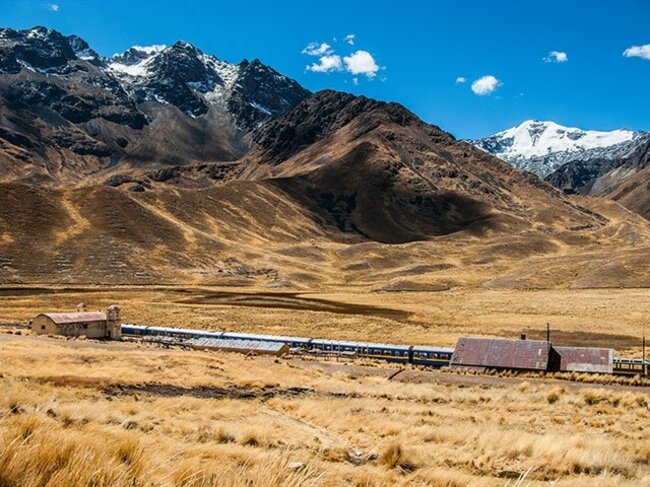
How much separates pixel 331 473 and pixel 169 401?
1632cm

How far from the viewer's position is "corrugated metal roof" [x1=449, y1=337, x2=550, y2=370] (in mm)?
46969

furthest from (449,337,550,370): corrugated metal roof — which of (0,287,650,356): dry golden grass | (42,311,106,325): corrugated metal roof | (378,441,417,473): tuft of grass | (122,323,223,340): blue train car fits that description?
(378,441,417,473): tuft of grass

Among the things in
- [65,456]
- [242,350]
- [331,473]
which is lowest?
[242,350]

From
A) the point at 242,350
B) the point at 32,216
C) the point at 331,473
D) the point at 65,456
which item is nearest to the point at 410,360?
the point at 242,350

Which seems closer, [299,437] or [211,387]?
[299,437]

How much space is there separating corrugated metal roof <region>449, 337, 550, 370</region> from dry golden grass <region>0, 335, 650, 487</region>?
3733mm

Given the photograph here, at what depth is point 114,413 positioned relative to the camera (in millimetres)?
17781

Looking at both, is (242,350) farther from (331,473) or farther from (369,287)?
(369,287)

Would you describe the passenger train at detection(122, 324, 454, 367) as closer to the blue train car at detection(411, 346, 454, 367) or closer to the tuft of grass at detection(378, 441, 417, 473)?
the blue train car at detection(411, 346, 454, 367)

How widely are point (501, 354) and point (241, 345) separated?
22427 mm

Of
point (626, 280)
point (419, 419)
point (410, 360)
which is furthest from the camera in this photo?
point (626, 280)

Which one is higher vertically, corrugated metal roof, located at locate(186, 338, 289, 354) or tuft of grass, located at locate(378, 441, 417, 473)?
tuft of grass, located at locate(378, 441, 417, 473)

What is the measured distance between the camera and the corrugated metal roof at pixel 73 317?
190ft

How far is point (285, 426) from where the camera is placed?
818 inches
